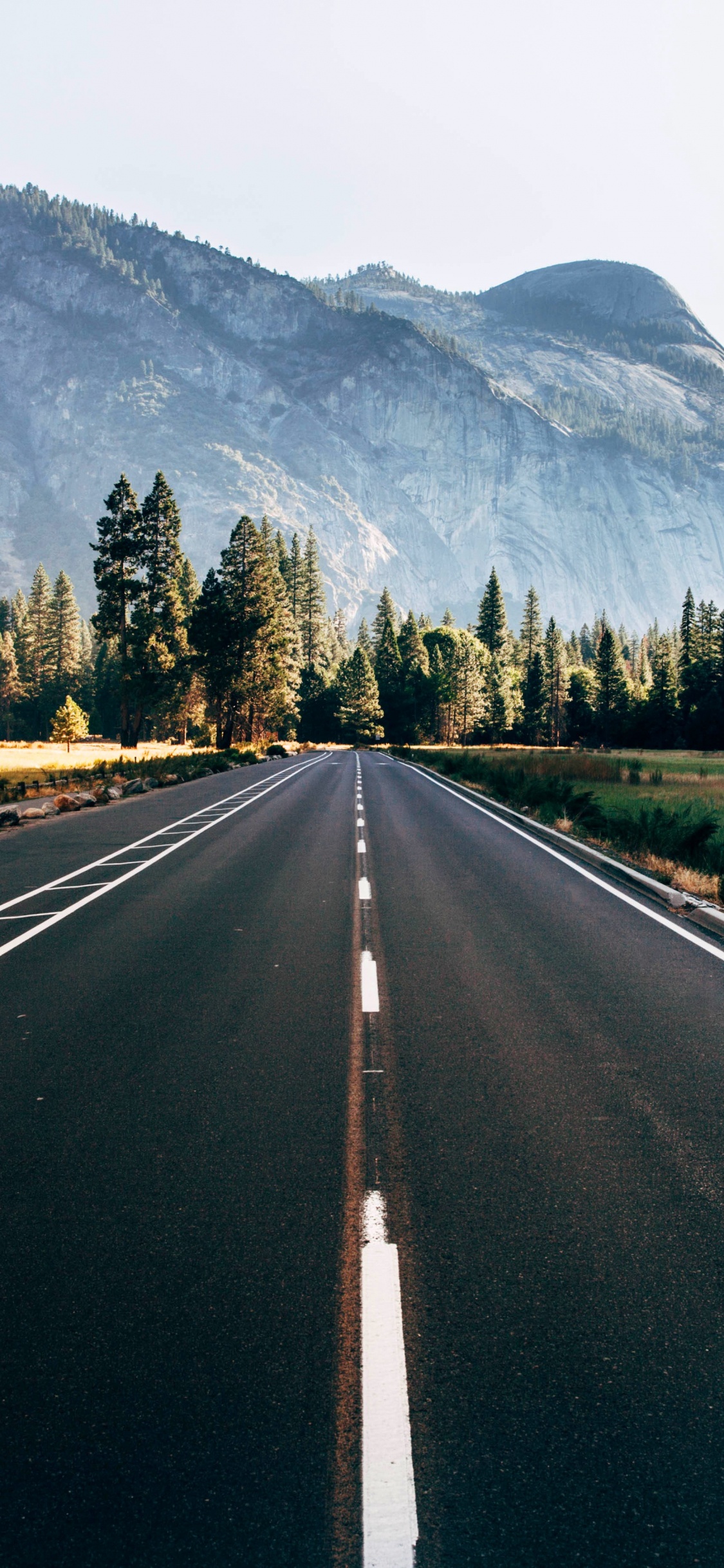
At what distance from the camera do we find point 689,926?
34.1 ft

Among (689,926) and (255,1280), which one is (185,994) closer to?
(255,1280)

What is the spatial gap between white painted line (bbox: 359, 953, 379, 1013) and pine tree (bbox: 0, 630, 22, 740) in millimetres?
120538

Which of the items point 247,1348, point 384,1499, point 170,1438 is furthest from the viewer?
point 247,1348

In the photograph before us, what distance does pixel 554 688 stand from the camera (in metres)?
121

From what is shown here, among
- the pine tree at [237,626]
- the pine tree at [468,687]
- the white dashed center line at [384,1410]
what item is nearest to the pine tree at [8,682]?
the pine tree at [468,687]

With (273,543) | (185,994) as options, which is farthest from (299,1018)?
(273,543)

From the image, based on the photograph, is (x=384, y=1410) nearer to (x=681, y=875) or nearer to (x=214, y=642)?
(x=681, y=875)

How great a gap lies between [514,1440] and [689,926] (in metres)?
8.34

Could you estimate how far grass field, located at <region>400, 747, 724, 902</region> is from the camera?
1505 cm

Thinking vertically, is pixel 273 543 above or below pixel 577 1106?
above

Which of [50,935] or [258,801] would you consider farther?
[258,801]

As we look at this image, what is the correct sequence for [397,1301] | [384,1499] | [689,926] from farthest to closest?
[689,926] < [397,1301] < [384,1499]

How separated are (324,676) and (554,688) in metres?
29.6

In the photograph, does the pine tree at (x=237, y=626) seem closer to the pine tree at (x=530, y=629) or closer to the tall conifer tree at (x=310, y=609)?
the tall conifer tree at (x=310, y=609)
